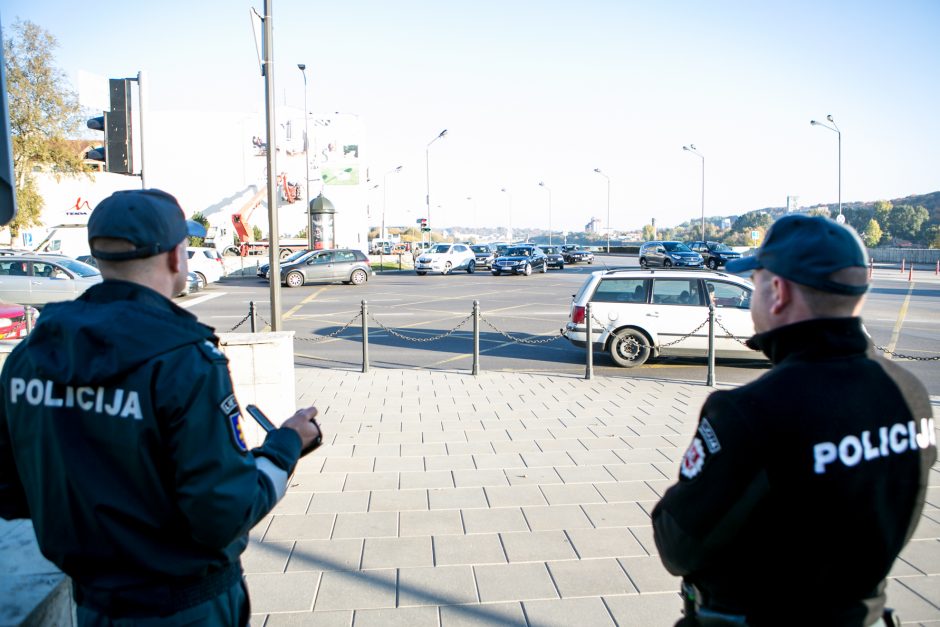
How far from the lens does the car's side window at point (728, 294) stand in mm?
12375

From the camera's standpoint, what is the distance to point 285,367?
690cm

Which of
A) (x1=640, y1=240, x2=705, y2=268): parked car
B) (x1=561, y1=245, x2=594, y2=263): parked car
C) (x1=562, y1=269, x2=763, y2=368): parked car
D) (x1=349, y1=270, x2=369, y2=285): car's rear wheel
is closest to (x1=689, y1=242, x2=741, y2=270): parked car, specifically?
(x1=640, y1=240, x2=705, y2=268): parked car

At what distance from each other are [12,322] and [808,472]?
1110 centimetres

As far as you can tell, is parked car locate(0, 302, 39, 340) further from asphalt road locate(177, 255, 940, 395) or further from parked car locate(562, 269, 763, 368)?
parked car locate(562, 269, 763, 368)

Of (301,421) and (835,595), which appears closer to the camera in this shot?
(835,595)

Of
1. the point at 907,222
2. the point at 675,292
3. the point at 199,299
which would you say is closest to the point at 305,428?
the point at 675,292

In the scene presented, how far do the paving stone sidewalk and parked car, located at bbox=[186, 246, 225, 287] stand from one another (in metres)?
21.9

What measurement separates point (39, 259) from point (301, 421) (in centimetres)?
2034

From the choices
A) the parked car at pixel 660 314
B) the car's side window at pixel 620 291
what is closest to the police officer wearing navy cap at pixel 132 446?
the parked car at pixel 660 314

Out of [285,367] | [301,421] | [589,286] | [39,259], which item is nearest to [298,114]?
[39,259]

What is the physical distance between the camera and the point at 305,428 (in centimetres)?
221

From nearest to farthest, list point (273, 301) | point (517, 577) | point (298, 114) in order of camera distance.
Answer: point (517, 577), point (273, 301), point (298, 114)

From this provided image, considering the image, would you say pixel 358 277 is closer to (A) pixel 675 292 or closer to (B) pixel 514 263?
(B) pixel 514 263

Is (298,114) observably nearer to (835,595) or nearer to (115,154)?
(115,154)
